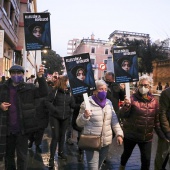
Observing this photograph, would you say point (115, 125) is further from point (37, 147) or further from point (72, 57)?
point (37, 147)

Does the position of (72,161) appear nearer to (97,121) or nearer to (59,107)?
(59,107)

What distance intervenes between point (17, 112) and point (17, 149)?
24.0 inches

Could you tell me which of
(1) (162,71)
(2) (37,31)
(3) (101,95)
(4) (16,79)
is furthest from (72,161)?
(1) (162,71)

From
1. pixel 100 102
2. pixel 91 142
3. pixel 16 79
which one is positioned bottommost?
pixel 91 142

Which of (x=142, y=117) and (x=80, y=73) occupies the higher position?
(x=80, y=73)

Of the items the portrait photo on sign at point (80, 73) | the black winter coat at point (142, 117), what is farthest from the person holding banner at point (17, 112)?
the black winter coat at point (142, 117)

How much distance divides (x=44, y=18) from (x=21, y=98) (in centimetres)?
184

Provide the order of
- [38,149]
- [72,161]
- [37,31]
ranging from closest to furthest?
[37,31], [72,161], [38,149]

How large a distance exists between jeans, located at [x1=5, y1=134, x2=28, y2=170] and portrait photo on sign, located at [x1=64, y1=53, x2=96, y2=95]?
1.14 m

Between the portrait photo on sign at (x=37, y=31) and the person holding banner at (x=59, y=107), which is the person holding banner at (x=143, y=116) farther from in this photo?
the portrait photo on sign at (x=37, y=31)

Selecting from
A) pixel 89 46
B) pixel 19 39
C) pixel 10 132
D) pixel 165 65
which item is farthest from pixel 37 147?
pixel 89 46

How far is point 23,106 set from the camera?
417 centimetres

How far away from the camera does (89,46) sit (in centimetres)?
8625

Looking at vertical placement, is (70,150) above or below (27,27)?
below
